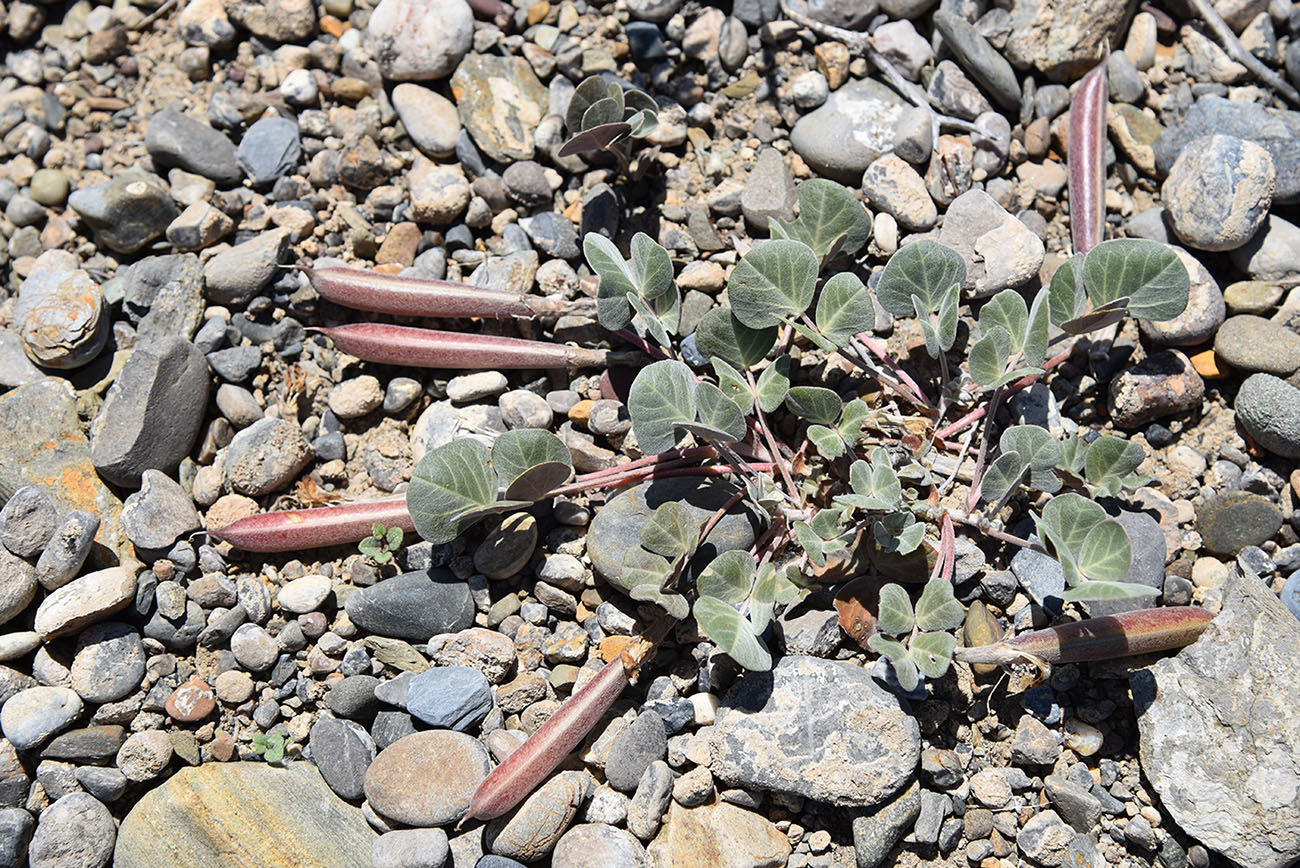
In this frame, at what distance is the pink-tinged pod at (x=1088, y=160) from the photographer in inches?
134

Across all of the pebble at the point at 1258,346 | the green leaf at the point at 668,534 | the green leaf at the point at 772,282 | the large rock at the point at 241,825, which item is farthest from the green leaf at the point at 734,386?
the large rock at the point at 241,825

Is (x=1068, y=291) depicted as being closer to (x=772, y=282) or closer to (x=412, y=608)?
(x=772, y=282)

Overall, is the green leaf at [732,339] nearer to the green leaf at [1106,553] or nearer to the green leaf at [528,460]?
the green leaf at [528,460]

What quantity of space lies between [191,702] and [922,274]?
2.93 m

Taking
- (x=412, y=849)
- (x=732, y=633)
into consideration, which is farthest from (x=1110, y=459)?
(x=412, y=849)

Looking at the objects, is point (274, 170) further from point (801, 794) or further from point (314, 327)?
point (801, 794)

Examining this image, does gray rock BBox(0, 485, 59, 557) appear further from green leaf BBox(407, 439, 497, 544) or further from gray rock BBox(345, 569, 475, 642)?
green leaf BBox(407, 439, 497, 544)

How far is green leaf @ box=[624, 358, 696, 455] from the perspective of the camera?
282 cm

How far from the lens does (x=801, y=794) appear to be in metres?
2.77

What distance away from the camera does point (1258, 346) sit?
319 centimetres

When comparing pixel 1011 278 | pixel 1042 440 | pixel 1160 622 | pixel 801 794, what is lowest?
pixel 801 794

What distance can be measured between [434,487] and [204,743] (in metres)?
1.29

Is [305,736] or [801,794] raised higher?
[801,794]

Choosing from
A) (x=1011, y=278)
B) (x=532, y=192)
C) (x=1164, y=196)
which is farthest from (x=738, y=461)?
(x=1164, y=196)
